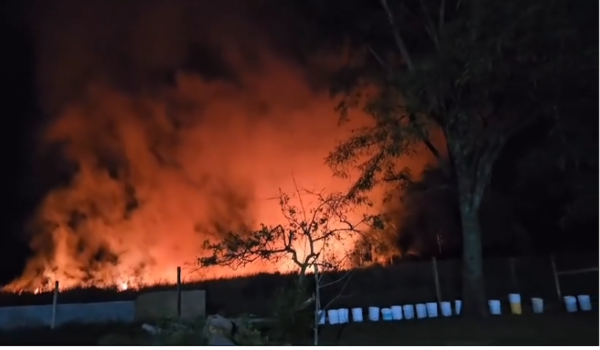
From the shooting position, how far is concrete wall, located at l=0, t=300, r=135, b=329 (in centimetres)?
1080

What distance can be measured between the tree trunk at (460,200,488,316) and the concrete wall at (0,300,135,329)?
6375 mm

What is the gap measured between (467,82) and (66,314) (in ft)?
27.3

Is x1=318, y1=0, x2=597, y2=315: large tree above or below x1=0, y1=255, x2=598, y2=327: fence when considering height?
above

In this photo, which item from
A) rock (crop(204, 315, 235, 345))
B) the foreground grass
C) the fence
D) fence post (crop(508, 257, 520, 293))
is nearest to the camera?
rock (crop(204, 315, 235, 345))

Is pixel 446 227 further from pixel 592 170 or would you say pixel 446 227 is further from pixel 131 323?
pixel 131 323

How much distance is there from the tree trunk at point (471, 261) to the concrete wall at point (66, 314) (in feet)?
20.9

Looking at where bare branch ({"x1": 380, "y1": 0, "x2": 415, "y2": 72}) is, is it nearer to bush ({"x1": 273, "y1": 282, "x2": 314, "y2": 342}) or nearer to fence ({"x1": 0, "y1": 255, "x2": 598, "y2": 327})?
fence ({"x1": 0, "y1": 255, "x2": 598, "y2": 327})

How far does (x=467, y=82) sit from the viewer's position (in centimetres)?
893

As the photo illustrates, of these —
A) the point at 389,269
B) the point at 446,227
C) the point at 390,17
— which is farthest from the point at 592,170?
the point at 446,227

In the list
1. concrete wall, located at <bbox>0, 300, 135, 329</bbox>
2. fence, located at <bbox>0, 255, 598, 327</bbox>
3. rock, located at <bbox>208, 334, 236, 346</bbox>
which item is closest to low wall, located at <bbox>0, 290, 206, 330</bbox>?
concrete wall, located at <bbox>0, 300, 135, 329</bbox>

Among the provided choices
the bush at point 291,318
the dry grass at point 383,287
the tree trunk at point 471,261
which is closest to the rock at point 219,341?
the bush at point 291,318

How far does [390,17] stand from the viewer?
11711 millimetres

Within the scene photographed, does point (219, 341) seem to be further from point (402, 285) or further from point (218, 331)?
point (402, 285)

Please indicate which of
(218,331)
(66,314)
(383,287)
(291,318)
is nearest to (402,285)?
(383,287)
